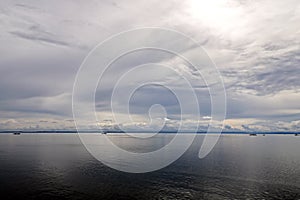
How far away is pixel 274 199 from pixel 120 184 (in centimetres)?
5094

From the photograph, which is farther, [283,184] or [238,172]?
[238,172]

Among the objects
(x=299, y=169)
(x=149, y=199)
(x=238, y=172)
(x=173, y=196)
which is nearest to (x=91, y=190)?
(x=149, y=199)

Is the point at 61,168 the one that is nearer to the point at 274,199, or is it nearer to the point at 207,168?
the point at 207,168

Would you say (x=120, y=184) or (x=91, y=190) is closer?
(x=91, y=190)

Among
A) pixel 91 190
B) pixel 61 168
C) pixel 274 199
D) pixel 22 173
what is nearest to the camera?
pixel 274 199

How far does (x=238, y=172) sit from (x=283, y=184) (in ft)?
74.6

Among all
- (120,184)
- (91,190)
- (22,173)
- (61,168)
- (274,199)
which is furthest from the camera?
(61,168)

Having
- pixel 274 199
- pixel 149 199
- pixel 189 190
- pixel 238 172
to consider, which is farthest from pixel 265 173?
pixel 149 199

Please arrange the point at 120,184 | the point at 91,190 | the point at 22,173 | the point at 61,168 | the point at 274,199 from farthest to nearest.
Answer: the point at 61,168 < the point at 22,173 < the point at 120,184 < the point at 91,190 < the point at 274,199

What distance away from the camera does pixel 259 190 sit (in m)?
78.9

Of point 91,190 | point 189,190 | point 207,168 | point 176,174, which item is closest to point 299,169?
point 207,168

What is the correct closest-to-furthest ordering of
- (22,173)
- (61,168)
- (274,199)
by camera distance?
(274,199)
(22,173)
(61,168)

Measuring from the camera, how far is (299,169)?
117m

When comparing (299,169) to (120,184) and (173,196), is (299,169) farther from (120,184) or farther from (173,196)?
(120,184)
